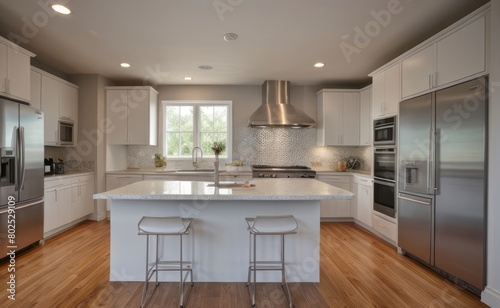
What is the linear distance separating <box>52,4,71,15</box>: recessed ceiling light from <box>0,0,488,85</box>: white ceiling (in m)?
0.06

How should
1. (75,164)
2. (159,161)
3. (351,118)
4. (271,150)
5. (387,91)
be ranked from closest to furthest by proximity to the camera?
1. (387,91)
2. (75,164)
3. (351,118)
4. (159,161)
5. (271,150)

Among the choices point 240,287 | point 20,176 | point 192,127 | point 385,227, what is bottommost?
point 240,287

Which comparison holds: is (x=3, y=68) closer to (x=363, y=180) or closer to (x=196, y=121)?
(x=196, y=121)

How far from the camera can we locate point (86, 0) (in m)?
2.31

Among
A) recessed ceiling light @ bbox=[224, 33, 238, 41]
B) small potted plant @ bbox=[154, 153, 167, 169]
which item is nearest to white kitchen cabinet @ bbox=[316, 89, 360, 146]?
recessed ceiling light @ bbox=[224, 33, 238, 41]

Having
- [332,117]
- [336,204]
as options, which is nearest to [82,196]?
[336,204]

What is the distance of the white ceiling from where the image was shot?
94.9 inches

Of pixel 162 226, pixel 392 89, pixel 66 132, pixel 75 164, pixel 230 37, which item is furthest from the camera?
pixel 75 164

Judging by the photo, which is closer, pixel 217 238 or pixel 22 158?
pixel 217 238

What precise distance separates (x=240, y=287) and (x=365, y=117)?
3.72 m

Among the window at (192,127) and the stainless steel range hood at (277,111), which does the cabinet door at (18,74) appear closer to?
the window at (192,127)

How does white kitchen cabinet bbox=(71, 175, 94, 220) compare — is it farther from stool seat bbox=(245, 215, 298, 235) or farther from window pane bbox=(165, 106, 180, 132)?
stool seat bbox=(245, 215, 298, 235)

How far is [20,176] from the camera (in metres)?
2.89

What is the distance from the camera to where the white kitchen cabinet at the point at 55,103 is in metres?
3.71
